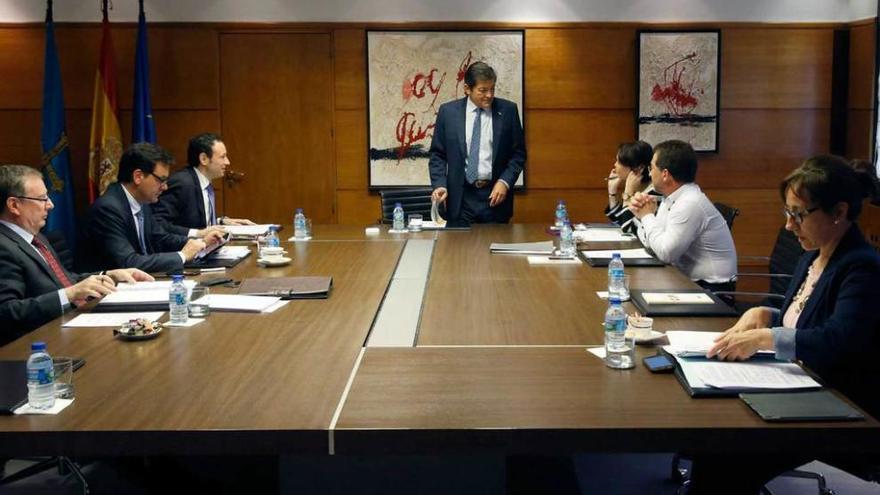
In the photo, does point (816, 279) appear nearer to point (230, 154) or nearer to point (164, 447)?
point (164, 447)

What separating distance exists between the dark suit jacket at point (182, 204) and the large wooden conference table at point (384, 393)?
2.19m

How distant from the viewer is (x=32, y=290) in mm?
3498

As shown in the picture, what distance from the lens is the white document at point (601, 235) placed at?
16.6 feet

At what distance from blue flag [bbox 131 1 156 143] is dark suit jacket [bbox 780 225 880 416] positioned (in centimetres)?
542

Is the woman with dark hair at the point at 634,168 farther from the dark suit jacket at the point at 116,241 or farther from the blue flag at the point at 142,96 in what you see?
the blue flag at the point at 142,96

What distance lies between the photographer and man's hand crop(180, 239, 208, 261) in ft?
14.0

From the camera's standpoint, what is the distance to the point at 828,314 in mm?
2715

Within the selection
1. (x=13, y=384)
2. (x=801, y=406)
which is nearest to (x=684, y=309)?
(x=801, y=406)

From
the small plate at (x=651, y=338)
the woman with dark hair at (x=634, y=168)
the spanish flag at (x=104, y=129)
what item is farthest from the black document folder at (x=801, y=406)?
the spanish flag at (x=104, y=129)

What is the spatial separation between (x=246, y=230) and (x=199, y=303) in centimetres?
224

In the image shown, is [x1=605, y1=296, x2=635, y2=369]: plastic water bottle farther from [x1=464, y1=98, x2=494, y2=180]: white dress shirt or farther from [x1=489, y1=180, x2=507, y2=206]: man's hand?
[x1=464, y1=98, x2=494, y2=180]: white dress shirt

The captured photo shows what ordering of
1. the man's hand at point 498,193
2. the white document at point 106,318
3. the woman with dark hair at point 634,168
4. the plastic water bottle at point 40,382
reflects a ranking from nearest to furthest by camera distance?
the plastic water bottle at point 40,382
the white document at point 106,318
the woman with dark hair at point 634,168
the man's hand at point 498,193

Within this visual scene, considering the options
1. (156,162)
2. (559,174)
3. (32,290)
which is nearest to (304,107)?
(559,174)

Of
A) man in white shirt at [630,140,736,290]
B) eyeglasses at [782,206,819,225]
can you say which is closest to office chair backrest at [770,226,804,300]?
man in white shirt at [630,140,736,290]
